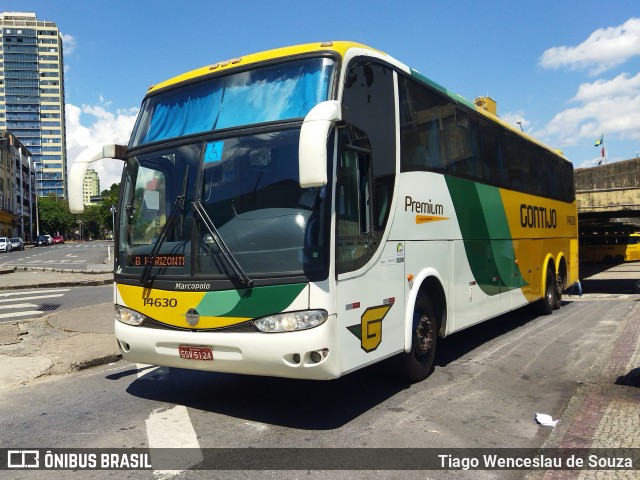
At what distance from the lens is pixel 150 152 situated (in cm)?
568

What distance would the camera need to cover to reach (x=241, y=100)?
527 cm

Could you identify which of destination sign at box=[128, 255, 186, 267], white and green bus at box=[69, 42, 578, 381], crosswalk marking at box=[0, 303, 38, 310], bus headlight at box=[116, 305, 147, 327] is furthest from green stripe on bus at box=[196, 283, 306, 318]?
crosswalk marking at box=[0, 303, 38, 310]

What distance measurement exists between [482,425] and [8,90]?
210 metres

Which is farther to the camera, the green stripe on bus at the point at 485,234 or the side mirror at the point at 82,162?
the green stripe on bus at the point at 485,234

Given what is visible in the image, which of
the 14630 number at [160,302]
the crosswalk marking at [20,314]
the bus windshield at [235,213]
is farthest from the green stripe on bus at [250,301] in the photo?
the crosswalk marking at [20,314]

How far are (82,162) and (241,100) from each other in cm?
187

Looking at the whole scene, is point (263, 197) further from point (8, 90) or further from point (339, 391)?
point (8, 90)

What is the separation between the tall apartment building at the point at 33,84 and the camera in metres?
178

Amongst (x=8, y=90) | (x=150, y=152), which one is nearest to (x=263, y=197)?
(x=150, y=152)

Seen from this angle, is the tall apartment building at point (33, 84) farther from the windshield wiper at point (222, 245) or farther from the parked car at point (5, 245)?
the windshield wiper at point (222, 245)

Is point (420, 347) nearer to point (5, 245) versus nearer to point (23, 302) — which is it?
point (23, 302)

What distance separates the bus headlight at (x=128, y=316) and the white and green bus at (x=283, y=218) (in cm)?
2

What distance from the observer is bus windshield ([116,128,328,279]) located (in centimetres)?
472

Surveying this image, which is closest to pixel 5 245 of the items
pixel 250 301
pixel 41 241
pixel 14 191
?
pixel 41 241
